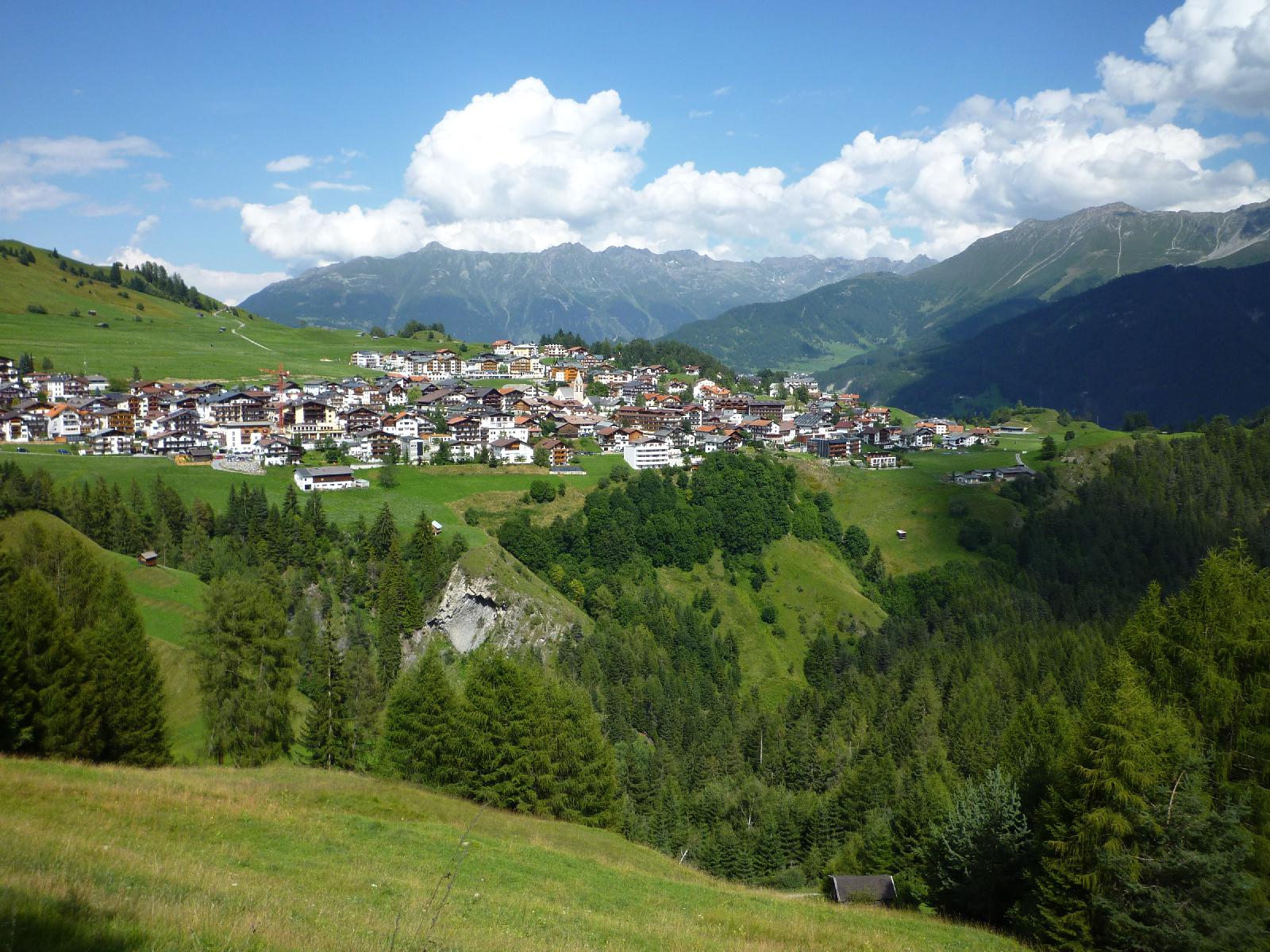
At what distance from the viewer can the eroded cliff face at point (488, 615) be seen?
80438 mm

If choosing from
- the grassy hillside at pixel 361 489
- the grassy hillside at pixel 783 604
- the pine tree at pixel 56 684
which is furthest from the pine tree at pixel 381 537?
the pine tree at pixel 56 684

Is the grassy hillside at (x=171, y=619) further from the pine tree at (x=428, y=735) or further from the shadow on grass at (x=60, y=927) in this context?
the shadow on grass at (x=60, y=927)

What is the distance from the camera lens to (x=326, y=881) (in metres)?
16.5

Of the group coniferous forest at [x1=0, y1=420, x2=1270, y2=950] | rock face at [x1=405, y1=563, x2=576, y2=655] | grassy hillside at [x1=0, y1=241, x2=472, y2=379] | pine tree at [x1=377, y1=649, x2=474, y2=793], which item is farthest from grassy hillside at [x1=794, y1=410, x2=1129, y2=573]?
grassy hillside at [x1=0, y1=241, x2=472, y2=379]

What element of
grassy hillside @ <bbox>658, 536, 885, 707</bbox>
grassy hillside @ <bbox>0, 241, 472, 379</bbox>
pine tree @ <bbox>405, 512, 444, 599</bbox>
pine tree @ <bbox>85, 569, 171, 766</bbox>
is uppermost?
grassy hillside @ <bbox>0, 241, 472, 379</bbox>

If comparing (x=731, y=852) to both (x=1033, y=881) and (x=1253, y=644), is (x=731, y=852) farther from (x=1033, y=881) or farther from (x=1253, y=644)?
(x=1253, y=644)

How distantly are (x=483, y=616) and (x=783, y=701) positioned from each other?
36472mm

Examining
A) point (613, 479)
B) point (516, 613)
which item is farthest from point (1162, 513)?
point (516, 613)

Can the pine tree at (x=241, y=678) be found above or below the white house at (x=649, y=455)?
below

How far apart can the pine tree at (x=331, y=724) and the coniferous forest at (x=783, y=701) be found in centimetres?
16

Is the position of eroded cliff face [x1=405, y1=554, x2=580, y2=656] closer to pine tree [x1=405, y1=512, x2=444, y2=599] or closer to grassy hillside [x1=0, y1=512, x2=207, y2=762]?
pine tree [x1=405, y1=512, x2=444, y2=599]

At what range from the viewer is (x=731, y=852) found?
53219 mm

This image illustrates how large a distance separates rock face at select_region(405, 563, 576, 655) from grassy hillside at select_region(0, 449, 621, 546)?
896 centimetres

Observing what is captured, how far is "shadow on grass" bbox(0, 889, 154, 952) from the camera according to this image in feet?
28.0
